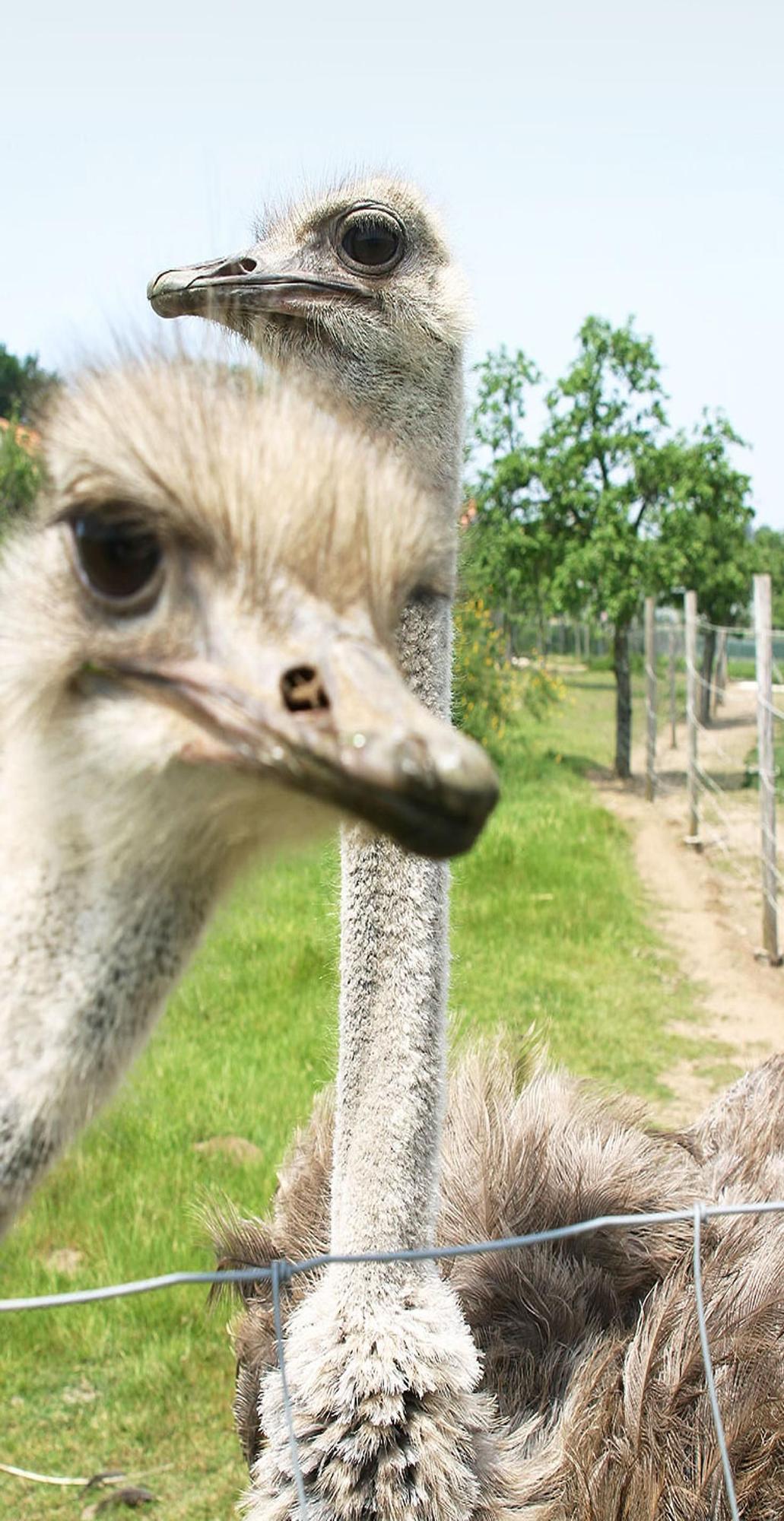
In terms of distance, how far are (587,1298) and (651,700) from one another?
1218 cm

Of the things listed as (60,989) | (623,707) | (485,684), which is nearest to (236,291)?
(60,989)

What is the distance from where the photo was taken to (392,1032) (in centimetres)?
203

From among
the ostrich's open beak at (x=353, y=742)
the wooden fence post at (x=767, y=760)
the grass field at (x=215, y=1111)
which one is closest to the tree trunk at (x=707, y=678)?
the wooden fence post at (x=767, y=760)

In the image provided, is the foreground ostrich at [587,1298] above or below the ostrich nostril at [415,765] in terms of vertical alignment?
below

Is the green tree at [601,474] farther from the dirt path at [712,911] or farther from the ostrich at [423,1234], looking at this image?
the ostrich at [423,1234]

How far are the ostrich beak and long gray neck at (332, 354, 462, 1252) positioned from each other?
26.0 inches

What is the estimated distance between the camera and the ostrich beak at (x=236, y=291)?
7.79 feet

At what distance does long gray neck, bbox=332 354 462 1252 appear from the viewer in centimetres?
198

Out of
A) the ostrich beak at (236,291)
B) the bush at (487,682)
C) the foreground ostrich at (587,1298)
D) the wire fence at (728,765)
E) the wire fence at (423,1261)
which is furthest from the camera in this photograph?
the bush at (487,682)

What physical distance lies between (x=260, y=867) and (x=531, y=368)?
1489 cm

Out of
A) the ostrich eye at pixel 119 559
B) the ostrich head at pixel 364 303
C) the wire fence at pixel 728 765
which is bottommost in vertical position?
the wire fence at pixel 728 765

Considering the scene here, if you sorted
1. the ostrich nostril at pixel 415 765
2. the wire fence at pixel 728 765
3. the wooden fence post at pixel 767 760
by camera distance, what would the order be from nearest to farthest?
the ostrich nostril at pixel 415 765 → the wooden fence post at pixel 767 760 → the wire fence at pixel 728 765

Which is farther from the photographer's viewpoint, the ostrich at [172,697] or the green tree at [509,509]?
the green tree at [509,509]

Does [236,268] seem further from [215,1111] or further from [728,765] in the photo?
[728,765]
